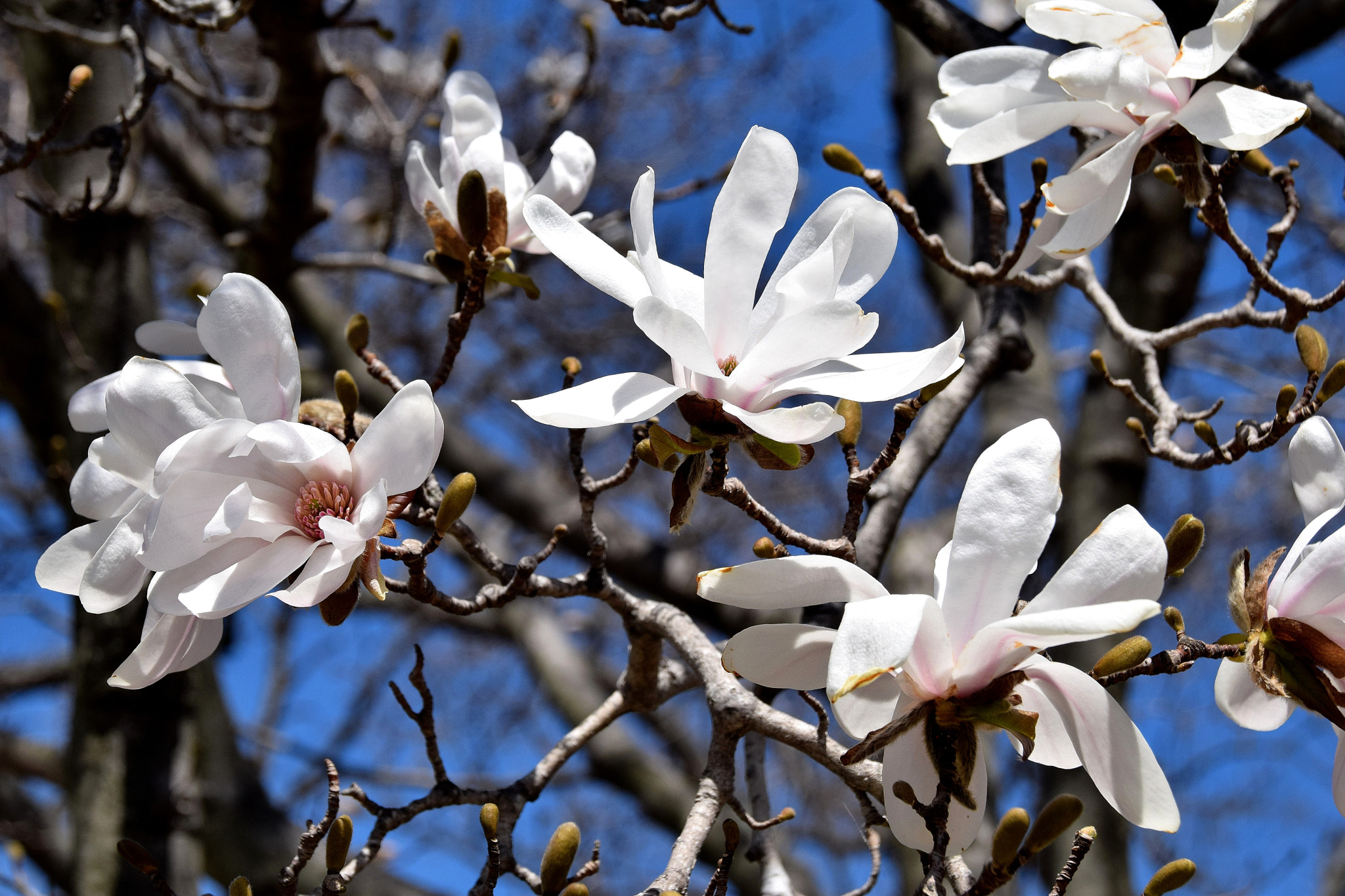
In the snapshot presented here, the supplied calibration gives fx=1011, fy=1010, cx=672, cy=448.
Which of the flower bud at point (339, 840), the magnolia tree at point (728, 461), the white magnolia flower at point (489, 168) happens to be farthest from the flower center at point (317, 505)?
the white magnolia flower at point (489, 168)

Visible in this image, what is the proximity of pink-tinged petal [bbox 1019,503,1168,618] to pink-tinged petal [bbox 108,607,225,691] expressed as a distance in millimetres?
607

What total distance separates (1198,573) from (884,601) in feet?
16.6

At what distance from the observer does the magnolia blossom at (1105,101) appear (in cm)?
85

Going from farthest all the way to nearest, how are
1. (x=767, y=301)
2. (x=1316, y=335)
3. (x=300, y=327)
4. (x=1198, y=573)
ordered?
(x=1198, y=573) < (x=300, y=327) < (x=1316, y=335) < (x=767, y=301)

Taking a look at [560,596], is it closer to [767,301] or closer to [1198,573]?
[767,301]

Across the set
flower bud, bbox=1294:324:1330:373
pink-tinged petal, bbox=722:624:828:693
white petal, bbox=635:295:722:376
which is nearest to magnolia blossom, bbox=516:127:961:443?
white petal, bbox=635:295:722:376

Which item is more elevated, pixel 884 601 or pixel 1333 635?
pixel 884 601

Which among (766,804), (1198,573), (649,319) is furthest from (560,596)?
(1198,573)

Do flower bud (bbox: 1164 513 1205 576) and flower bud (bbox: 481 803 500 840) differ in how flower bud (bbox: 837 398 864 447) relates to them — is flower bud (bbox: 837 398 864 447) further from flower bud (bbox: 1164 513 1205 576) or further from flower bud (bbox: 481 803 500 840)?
flower bud (bbox: 481 803 500 840)

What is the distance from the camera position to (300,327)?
313 cm

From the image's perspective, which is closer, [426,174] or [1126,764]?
[1126,764]

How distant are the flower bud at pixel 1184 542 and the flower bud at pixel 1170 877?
204 mm

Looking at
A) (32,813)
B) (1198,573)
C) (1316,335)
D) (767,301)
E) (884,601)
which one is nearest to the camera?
(884,601)

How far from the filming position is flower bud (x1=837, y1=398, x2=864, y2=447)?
2.72 ft
